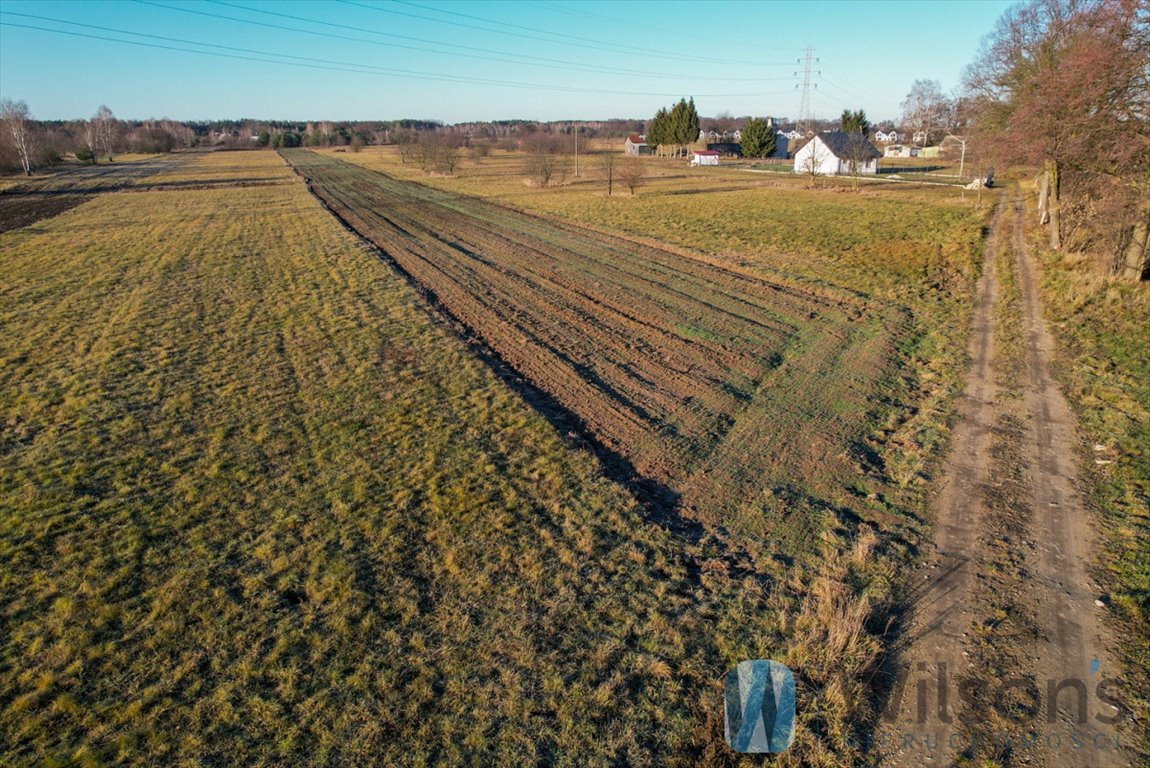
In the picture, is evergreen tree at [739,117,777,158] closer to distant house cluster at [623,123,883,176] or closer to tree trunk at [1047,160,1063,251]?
distant house cluster at [623,123,883,176]

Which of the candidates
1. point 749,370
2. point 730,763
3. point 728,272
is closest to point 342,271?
point 728,272

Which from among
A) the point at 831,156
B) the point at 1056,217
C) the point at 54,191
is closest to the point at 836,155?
the point at 831,156

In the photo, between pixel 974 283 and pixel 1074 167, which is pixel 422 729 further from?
pixel 1074 167

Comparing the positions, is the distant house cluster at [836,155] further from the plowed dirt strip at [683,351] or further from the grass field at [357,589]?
the grass field at [357,589]

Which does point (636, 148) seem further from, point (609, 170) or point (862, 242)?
point (862, 242)

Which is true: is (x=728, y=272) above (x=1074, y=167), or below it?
below

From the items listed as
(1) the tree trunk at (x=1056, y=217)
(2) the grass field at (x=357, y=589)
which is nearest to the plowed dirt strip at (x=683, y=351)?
(2) the grass field at (x=357, y=589)

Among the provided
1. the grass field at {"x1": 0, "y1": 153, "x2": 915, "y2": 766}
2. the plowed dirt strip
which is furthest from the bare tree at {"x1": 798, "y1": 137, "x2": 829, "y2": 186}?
the grass field at {"x1": 0, "y1": 153, "x2": 915, "y2": 766}
